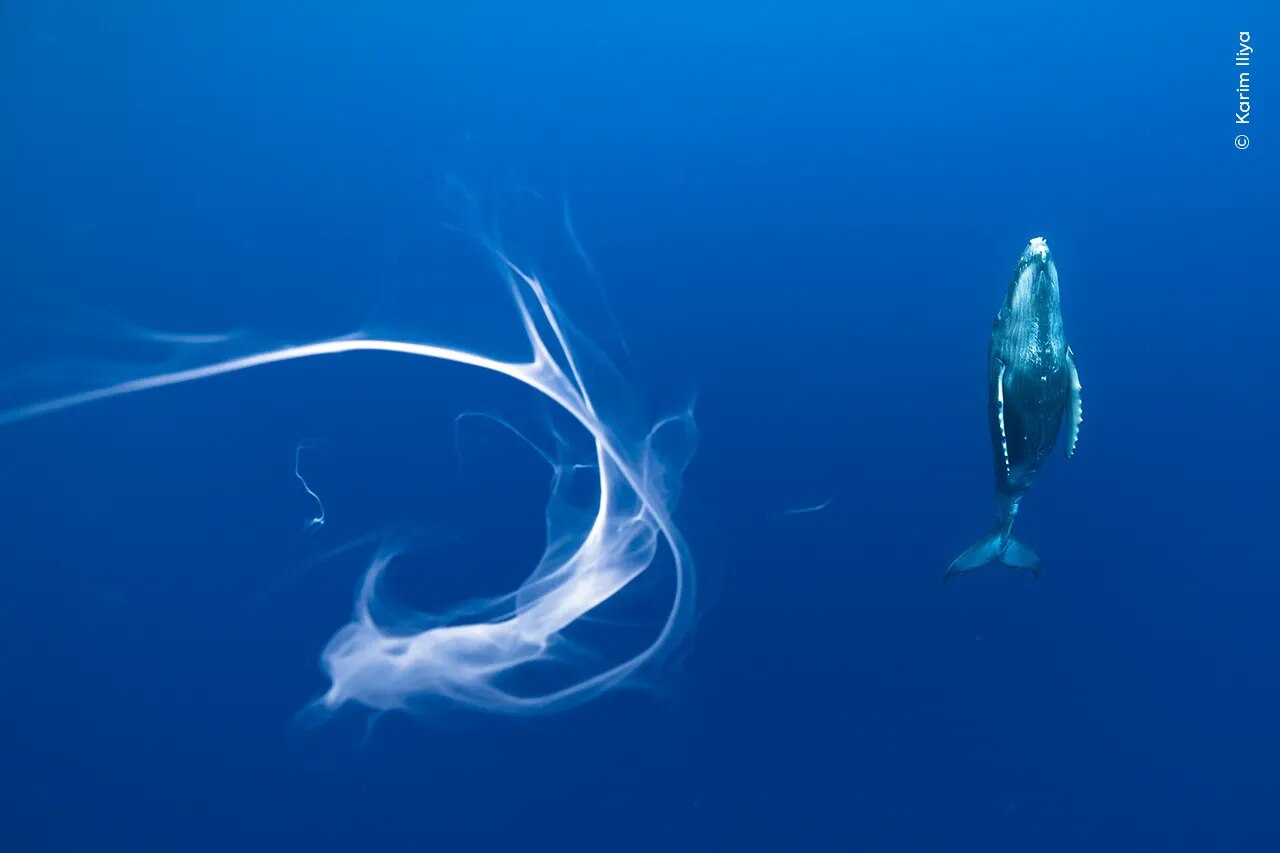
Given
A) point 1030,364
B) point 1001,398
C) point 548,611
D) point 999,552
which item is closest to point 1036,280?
point 1030,364

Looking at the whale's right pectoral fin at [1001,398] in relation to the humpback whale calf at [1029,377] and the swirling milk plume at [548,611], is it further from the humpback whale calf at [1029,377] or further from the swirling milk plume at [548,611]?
the swirling milk plume at [548,611]

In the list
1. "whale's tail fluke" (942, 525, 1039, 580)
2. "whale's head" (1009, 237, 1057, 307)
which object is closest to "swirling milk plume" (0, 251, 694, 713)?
"whale's tail fluke" (942, 525, 1039, 580)

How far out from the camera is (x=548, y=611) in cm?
319

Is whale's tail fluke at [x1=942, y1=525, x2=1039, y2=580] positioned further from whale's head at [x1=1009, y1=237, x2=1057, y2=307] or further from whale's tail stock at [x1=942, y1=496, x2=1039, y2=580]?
whale's head at [x1=1009, y1=237, x2=1057, y2=307]

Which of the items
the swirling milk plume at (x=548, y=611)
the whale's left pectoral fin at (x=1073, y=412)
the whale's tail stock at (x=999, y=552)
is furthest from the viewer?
the swirling milk plume at (x=548, y=611)

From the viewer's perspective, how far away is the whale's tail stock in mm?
2918

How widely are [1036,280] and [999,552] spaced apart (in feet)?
3.17

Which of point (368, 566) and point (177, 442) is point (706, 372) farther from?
point (177, 442)

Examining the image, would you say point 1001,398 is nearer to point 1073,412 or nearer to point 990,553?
point 1073,412

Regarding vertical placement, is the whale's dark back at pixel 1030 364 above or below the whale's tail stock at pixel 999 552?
above

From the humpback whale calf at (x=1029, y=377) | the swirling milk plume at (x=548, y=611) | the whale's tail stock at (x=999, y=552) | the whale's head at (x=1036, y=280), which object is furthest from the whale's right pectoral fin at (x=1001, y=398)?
the swirling milk plume at (x=548, y=611)

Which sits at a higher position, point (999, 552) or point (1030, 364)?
Result: point (1030, 364)

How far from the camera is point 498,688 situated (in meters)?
3.22

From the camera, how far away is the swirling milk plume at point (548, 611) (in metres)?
3.12
